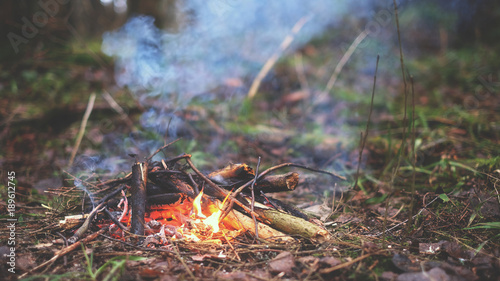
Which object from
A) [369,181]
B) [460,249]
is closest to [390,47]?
[369,181]

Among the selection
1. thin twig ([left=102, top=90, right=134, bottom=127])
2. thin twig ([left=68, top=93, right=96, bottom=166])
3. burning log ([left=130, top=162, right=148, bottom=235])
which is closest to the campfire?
→ burning log ([left=130, top=162, right=148, bottom=235])

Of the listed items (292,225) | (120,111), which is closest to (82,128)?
(120,111)

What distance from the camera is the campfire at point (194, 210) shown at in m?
1.90

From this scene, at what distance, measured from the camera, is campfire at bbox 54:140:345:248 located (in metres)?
1.90

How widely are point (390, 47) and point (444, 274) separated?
8.86 meters

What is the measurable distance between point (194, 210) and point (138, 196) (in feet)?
1.31

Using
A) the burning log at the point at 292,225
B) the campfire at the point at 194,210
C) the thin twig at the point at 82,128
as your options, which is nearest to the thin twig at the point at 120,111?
the thin twig at the point at 82,128

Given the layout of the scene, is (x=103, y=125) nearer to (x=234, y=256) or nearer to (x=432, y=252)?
(x=234, y=256)

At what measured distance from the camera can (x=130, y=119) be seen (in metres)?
4.96

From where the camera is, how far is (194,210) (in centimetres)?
205

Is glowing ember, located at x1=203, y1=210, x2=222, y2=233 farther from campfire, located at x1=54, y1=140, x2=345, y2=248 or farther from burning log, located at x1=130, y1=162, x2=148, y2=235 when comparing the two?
burning log, located at x1=130, y1=162, x2=148, y2=235

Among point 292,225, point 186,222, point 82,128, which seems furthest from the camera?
point 82,128

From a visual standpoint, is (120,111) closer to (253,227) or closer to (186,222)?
(186,222)

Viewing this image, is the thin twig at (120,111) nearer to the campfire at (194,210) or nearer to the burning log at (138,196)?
the campfire at (194,210)
